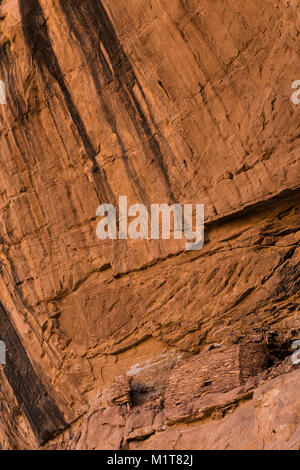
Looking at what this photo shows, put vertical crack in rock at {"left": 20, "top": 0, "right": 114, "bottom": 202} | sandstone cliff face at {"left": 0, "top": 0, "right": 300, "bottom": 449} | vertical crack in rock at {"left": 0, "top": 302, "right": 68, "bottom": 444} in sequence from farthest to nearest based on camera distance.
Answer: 1. vertical crack in rock at {"left": 0, "top": 302, "right": 68, "bottom": 444}
2. vertical crack in rock at {"left": 20, "top": 0, "right": 114, "bottom": 202}
3. sandstone cliff face at {"left": 0, "top": 0, "right": 300, "bottom": 449}

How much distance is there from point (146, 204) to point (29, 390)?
16.7 ft

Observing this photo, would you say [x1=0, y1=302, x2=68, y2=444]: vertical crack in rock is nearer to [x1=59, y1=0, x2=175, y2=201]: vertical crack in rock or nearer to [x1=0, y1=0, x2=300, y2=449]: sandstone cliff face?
[x1=0, y1=0, x2=300, y2=449]: sandstone cliff face

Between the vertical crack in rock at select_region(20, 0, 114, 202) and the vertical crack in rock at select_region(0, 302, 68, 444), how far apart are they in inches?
158

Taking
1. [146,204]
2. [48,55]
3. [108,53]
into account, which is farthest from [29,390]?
[108,53]

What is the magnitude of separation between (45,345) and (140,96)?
19.2 feet

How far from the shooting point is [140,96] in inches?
684

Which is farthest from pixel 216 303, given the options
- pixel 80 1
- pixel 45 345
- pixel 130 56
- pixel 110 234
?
pixel 80 1

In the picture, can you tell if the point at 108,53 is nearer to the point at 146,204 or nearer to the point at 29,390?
the point at 146,204

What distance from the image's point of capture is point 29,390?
18953 mm

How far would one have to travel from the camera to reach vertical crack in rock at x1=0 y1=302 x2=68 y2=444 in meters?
18.4

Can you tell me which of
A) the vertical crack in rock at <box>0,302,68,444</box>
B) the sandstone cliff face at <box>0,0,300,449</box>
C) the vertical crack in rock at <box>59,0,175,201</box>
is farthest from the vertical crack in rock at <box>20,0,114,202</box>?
the vertical crack in rock at <box>0,302,68,444</box>

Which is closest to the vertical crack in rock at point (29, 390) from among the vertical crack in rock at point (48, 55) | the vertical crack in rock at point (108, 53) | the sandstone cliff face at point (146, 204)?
the sandstone cliff face at point (146, 204)

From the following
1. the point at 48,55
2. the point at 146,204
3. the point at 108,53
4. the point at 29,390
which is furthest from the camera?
the point at 29,390

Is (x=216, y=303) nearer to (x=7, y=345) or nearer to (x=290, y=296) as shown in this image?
(x=290, y=296)
